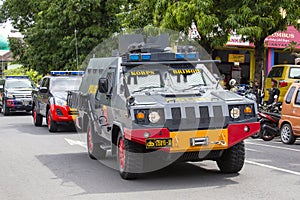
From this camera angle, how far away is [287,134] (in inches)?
587

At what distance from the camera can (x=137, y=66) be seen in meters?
9.48

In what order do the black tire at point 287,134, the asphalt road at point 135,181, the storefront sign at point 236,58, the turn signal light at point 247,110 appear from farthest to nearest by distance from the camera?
the storefront sign at point 236,58 < the black tire at point 287,134 < the turn signal light at point 247,110 < the asphalt road at point 135,181

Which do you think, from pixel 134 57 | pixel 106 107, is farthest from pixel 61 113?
pixel 134 57

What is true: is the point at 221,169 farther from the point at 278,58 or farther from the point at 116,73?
the point at 278,58

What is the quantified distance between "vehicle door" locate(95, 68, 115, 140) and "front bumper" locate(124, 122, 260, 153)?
125 cm

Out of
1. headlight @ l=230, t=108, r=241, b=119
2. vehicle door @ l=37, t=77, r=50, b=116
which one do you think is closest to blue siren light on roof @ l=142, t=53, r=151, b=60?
headlight @ l=230, t=108, r=241, b=119

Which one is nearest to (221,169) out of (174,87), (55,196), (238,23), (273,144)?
(174,87)

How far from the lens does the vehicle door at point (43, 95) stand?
1770cm

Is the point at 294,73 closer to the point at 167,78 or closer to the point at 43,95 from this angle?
the point at 43,95

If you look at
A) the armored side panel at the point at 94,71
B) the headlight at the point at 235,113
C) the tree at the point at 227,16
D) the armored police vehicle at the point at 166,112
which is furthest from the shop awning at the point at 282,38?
the headlight at the point at 235,113

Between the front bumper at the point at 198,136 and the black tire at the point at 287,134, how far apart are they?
662 cm

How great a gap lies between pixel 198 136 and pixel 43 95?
10919 millimetres

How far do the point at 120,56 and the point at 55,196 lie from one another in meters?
3.04

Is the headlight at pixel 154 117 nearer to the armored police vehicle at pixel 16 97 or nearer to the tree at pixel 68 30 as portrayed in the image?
the armored police vehicle at pixel 16 97
